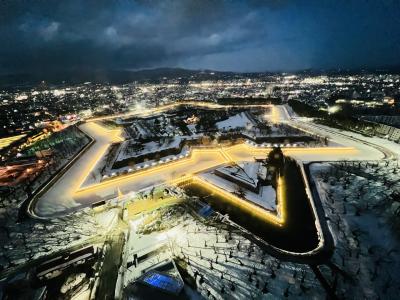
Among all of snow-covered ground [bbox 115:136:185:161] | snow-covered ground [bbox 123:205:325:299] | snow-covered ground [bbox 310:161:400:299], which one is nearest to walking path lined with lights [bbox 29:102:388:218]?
snow-covered ground [bbox 115:136:185:161]

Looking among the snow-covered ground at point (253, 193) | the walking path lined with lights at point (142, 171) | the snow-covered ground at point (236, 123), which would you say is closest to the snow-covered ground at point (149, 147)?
the walking path lined with lights at point (142, 171)

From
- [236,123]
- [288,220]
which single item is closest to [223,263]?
[288,220]

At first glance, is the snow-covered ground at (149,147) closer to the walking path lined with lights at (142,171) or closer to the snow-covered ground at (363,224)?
the walking path lined with lights at (142,171)

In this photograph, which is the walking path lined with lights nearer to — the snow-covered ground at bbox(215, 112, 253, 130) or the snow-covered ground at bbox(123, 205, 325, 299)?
the snow-covered ground at bbox(123, 205, 325, 299)

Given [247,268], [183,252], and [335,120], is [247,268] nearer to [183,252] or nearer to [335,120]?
[183,252]

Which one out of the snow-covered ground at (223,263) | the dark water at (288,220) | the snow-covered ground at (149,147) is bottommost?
the dark water at (288,220)

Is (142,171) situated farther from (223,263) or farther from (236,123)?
(236,123)
